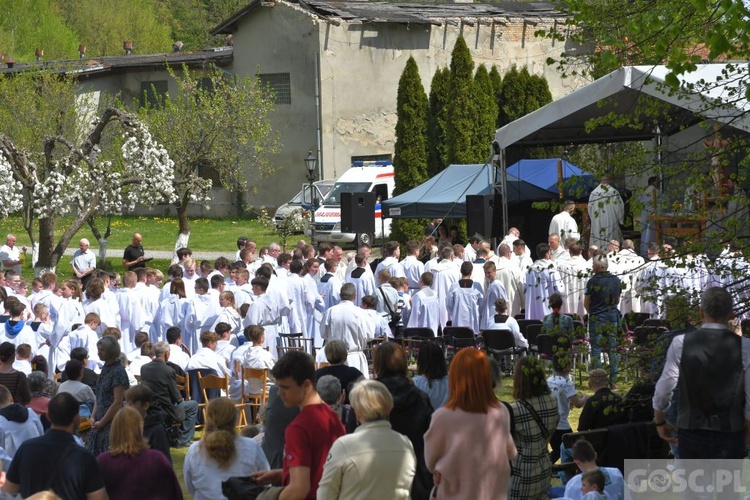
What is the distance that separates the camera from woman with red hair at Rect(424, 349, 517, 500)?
242 inches

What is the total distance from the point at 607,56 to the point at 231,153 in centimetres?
2885

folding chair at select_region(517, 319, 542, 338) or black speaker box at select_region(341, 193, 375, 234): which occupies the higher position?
black speaker box at select_region(341, 193, 375, 234)

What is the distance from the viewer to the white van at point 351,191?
34000 millimetres

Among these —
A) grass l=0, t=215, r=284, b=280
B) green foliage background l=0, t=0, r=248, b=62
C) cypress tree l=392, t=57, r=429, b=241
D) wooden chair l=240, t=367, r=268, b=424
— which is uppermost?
green foliage background l=0, t=0, r=248, b=62

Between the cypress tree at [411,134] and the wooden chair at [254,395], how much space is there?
18.9 metres

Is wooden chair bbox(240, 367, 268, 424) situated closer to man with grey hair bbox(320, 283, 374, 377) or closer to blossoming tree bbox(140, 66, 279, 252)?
man with grey hair bbox(320, 283, 374, 377)

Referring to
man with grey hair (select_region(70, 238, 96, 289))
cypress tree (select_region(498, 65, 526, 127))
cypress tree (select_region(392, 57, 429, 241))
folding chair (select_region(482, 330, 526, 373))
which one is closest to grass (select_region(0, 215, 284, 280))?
cypress tree (select_region(392, 57, 429, 241))

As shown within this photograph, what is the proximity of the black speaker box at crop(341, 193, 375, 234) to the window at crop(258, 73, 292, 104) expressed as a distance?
15.9 m

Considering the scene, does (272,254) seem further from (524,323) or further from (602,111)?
(524,323)

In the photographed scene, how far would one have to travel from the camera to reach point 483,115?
31.2 m

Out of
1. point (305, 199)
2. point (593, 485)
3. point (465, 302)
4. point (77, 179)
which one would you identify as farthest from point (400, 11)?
point (593, 485)

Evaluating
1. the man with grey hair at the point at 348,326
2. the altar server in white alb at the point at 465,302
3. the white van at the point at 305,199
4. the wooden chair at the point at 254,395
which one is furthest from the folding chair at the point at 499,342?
the white van at the point at 305,199

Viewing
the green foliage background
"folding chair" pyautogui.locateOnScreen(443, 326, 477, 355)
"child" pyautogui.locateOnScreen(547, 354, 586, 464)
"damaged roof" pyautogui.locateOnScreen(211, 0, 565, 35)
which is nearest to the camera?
"child" pyautogui.locateOnScreen(547, 354, 586, 464)

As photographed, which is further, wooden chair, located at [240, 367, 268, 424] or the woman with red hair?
wooden chair, located at [240, 367, 268, 424]
